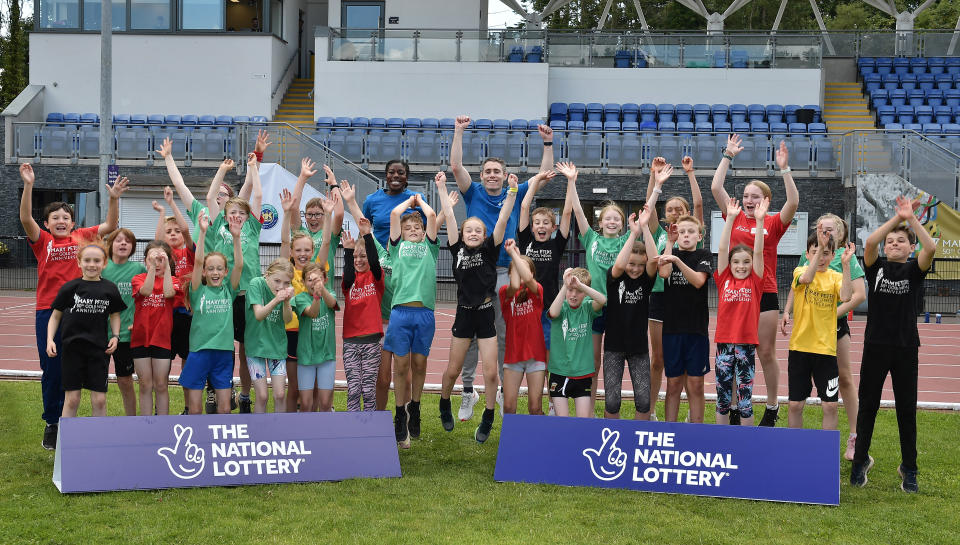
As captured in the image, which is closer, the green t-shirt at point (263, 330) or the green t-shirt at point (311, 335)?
the green t-shirt at point (263, 330)

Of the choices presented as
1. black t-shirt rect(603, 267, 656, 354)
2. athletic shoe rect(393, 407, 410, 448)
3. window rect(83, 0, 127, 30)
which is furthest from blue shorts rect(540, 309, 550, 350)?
window rect(83, 0, 127, 30)

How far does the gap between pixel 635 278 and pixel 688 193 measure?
17953 millimetres

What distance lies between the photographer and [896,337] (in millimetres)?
7266

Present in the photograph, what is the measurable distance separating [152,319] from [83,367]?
679mm

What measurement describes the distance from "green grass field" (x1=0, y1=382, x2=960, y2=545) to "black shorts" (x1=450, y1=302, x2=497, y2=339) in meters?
1.19

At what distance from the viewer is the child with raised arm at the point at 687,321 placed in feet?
26.3

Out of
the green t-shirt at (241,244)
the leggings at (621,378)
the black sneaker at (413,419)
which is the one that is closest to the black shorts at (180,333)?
the green t-shirt at (241,244)

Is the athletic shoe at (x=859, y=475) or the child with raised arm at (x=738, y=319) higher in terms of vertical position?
the child with raised arm at (x=738, y=319)

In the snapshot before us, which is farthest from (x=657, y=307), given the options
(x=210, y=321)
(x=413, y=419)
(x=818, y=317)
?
(x=210, y=321)

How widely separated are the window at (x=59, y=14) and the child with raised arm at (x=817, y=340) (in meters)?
27.9

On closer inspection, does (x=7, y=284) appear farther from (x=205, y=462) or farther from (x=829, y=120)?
(x=829, y=120)

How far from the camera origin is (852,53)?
34188 mm

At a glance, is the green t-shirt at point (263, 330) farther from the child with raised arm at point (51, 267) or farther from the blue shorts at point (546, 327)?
the blue shorts at point (546, 327)

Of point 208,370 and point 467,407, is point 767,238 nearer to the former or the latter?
point 467,407
